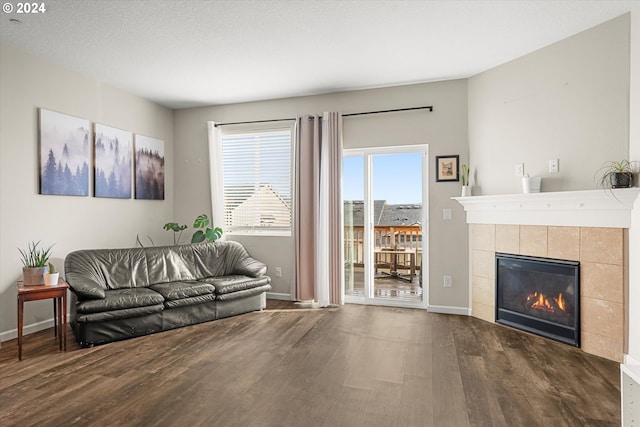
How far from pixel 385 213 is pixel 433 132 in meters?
1.20

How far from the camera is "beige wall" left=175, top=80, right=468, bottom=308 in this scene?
4574 mm

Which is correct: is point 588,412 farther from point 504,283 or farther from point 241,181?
point 241,181

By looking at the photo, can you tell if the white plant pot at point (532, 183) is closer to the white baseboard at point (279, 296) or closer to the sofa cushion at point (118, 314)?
the white baseboard at point (279, 296)

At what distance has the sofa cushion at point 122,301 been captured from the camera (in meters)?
3.46

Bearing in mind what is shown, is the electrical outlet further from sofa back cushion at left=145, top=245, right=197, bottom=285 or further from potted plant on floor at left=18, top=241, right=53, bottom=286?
potted plant on floor at left=18, top=241, right=53, bottom=286

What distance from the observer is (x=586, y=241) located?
3336mm

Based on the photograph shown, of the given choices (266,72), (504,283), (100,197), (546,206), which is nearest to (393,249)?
(504,283)

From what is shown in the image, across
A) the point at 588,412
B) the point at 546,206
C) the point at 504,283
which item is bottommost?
the point at 588,412

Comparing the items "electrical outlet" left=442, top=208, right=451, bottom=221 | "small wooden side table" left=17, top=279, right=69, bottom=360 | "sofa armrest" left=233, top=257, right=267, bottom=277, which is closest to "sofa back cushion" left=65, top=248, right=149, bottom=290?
"small wooden side table" left=17, top=279, right=69, bottom=360

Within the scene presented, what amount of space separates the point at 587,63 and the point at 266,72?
319 centimetres

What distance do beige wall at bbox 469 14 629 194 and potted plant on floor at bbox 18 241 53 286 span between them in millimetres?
4681

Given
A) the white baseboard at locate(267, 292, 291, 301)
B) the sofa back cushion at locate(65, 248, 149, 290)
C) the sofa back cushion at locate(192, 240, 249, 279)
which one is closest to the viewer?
the sofa back cushion at locate(65, 248, 149, 290)

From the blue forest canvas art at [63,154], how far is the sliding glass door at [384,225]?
322 centimetres

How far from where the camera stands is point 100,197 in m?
4.63
